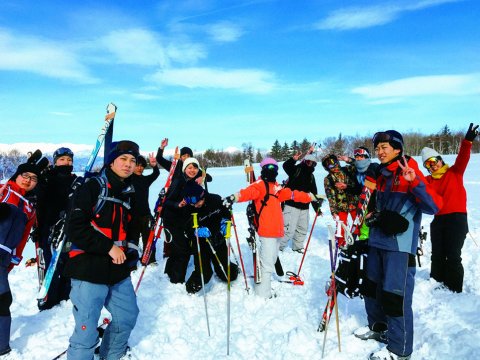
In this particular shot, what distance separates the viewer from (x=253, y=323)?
4859 millimetres

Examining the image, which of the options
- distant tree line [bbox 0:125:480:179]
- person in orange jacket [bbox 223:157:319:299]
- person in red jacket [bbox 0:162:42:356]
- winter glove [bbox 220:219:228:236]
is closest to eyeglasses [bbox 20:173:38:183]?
person in red jacket [bbox 0:162:42:356]

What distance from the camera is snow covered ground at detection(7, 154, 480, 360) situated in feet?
13.1

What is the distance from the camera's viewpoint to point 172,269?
6.46 meters

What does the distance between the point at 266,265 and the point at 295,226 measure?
322 cm

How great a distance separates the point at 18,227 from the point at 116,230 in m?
1.46

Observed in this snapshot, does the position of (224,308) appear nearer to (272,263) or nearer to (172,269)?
(272,263)

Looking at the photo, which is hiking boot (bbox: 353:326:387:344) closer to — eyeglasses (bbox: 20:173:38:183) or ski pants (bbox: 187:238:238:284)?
ski pants (bbox: 187:238:238:284)

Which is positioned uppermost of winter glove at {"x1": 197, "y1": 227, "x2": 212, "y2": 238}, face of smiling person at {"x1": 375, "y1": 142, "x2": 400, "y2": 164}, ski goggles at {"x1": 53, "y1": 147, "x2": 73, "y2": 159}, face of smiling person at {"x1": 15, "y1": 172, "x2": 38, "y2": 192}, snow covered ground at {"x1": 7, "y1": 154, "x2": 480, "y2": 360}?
face of smiling person at {"x1": 375, "y1": 142, "x2": 400, "y2": 164}

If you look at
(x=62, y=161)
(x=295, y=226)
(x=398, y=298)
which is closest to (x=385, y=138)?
(x=398, y=298)

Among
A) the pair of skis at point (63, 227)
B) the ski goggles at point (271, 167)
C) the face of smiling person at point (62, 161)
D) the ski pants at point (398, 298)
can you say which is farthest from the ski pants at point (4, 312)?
the ski pants at point (398, 298)

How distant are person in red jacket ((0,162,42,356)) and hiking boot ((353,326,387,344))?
13.1 ft

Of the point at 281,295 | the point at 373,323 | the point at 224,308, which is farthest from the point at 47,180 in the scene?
the point at 373,323

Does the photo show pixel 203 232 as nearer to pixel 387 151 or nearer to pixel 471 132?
pixel 387 151

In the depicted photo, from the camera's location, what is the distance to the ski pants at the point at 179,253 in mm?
6180
